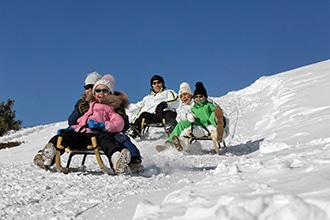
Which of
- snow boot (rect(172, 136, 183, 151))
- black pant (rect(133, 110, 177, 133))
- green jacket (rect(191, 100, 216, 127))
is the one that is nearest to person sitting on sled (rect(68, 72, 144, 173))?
snow boot (rect(172, 136, 183, 151))

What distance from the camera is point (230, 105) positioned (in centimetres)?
1798

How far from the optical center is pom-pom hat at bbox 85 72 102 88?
755cm

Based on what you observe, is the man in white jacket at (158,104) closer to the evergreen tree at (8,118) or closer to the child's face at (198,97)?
the child's face at (198,97)

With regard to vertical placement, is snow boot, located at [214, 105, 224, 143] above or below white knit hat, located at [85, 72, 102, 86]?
below

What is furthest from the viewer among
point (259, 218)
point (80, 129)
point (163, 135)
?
point (163, 135)

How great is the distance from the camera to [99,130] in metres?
6.24

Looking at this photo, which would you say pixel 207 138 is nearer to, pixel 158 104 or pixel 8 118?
pixel 158 104

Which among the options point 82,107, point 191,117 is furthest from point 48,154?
point 191,117

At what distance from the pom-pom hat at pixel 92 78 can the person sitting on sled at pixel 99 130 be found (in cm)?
79

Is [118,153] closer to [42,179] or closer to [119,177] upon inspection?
[119,177]

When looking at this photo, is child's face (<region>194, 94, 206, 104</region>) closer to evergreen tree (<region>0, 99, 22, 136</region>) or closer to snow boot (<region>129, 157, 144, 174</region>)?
snow boot (<region>129, 157, 144, 174</region>)

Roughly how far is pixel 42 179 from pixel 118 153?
85cm

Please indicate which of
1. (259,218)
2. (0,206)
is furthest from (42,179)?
(259,218)

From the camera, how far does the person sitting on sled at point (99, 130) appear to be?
19.6ft
